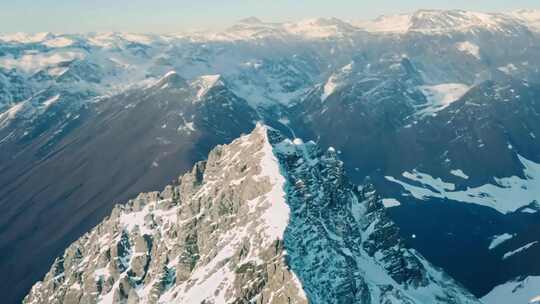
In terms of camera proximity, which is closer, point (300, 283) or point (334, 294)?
point (300, 283)

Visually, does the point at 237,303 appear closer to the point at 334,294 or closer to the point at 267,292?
the point at 267,292

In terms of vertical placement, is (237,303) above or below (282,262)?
below

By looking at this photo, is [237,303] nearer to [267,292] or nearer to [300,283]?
[267,292]

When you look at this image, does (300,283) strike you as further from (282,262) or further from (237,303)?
(237,303)

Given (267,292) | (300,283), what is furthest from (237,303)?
(300,283)

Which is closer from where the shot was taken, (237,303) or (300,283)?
(300,283)

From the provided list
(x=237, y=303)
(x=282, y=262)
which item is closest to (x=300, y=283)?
(x=282, y=262)

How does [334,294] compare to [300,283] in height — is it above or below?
below
